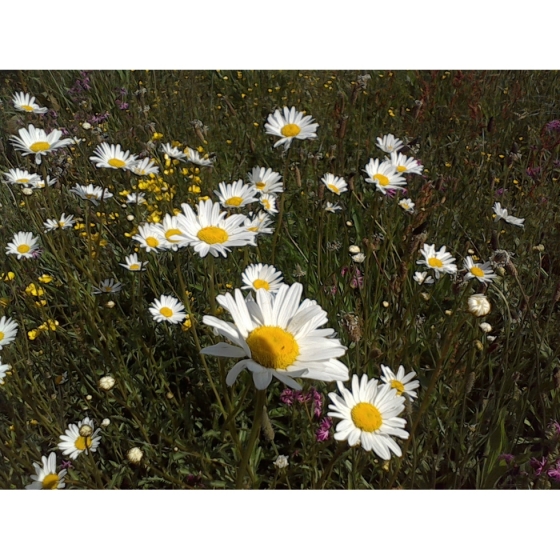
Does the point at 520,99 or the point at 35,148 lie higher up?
the point at 520,99

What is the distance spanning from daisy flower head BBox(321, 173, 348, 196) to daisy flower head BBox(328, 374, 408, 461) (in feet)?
2.69

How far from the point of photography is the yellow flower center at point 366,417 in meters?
0.85

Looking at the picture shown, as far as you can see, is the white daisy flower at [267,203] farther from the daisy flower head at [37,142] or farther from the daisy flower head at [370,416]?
the daisy flower head at [370,416]

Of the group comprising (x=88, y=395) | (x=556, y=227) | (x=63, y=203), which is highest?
(x=556, y=227)

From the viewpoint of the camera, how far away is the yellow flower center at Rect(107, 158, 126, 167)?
1.55m

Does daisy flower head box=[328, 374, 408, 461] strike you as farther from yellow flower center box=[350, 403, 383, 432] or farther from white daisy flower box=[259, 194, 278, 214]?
white daisy flower box=[259, 194, 278, 214]

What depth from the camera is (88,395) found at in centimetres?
130

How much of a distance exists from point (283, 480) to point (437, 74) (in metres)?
1.62

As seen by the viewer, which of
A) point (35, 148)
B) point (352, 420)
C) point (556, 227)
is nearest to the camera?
point (352, 420)

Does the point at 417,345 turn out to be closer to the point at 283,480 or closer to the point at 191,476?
the point at 283,480

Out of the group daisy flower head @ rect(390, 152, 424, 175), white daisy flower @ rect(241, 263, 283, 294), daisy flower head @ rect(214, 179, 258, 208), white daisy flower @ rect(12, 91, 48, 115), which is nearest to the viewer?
white daisy flower @ rect(241, 263, 283, 294)

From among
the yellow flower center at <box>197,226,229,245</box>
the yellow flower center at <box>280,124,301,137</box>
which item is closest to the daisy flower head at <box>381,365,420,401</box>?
the yellow flower center at <box>197,226,229,245</box>

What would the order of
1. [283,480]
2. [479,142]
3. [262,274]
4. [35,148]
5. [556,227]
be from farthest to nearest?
[479,142]
[556,227]
[35,148]
[262,274]
[283,480]

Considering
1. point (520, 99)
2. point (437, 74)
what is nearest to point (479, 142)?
point (520, 99)
